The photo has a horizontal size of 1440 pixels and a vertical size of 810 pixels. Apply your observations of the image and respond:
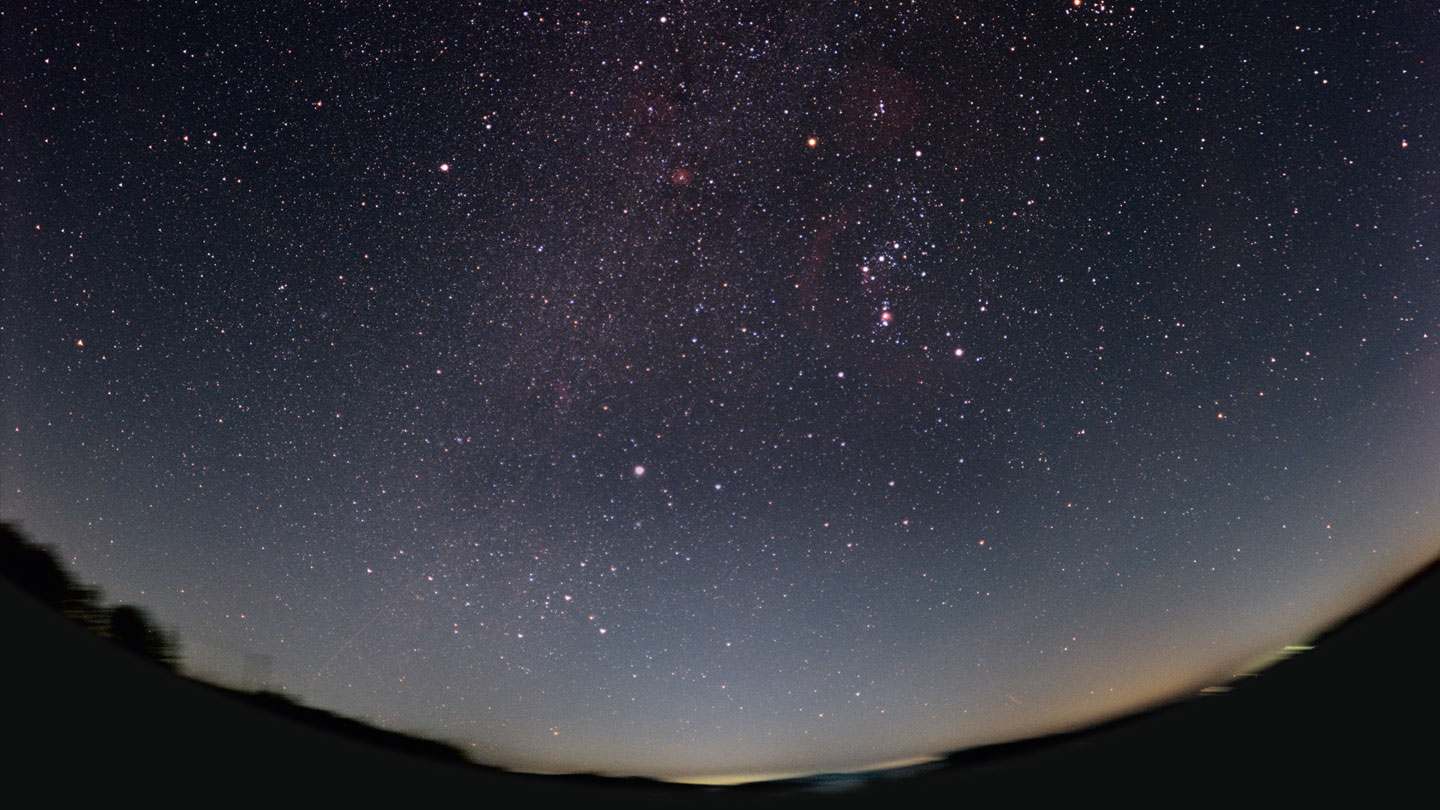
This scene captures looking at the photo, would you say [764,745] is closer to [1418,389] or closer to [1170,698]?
[1170,698]

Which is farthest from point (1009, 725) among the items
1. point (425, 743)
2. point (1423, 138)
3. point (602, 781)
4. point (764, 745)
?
point (1423, 138)

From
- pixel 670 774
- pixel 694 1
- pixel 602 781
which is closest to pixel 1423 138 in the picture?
pixel 694 1

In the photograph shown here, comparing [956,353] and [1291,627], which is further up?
[956,353]

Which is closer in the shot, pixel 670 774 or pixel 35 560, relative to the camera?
pixel 35 560

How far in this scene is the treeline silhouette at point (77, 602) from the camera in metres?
1.55

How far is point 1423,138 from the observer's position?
Answer: 66.0 inches

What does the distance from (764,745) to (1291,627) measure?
1289 millimetres

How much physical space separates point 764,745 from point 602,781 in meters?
0.41

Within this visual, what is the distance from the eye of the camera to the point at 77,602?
1.59m

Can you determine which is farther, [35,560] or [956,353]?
[956,353]

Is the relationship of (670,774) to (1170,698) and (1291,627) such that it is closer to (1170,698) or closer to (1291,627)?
(1170,698)

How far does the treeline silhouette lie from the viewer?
155 centimetres

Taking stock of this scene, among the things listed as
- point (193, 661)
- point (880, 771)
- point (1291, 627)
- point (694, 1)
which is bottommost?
point (880, 771)

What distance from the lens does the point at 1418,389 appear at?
1.70m
